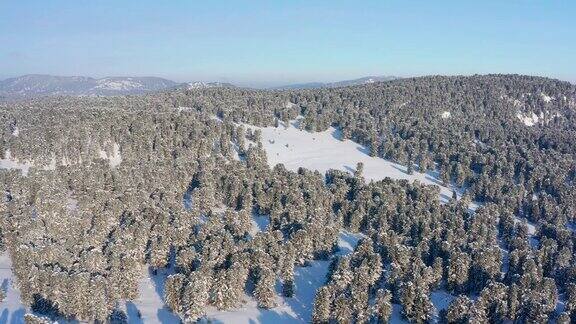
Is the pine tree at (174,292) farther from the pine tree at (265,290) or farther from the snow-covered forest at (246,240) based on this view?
the pine tree at (265,290)

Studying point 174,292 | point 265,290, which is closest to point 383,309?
point 265,290

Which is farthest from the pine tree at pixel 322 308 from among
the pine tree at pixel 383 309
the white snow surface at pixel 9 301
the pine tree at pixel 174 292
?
the white snow surface at pixel 9 301

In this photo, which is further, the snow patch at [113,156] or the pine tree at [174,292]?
the snow patch at [113,156]

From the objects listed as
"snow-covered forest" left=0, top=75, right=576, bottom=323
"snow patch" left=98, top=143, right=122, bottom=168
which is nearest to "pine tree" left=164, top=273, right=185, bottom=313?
"snow-covered forest" left=0, top=75, right=576, bottom=323

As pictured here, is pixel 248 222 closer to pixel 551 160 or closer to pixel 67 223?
pixel 67 223

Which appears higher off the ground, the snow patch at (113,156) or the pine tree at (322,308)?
the snow patch at (113,156)

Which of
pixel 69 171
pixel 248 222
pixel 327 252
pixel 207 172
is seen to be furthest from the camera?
pixel 207 172

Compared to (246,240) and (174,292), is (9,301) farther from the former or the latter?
(246,240)

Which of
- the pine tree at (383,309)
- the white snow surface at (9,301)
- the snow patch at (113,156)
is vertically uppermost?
the snow patch at (113,156)

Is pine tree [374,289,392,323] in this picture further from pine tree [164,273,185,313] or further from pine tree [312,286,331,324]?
pine tree [164,273,185,313]

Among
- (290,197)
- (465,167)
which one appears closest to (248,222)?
(290,197)

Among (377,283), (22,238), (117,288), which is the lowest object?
(377,283)
